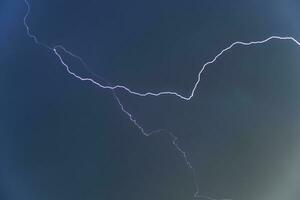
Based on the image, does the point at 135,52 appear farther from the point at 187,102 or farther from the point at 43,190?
the point at 43,190

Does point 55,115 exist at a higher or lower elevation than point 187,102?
lower

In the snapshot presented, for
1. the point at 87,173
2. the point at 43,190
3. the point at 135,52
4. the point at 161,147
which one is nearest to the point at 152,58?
the point at 135,52

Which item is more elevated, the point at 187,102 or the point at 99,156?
the point at 187,102

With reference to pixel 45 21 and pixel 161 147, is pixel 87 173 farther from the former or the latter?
pixel 45 21

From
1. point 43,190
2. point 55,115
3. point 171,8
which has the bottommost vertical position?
point 43,190

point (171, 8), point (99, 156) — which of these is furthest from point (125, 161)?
point (171, 8)

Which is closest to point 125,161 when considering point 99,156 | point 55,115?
point 99,156

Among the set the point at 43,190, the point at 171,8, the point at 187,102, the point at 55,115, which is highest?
the point at 171,8

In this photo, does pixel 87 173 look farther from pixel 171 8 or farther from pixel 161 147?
pixel 171 8
